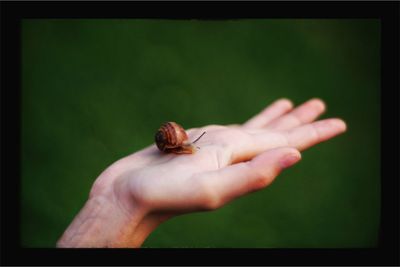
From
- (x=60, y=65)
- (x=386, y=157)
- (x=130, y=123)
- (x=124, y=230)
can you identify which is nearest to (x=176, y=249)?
(x=124, y=230)

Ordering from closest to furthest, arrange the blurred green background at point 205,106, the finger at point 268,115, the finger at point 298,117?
the finger at point 298,117 → the finger at point 268,115 → the blurred green background at point 205,106

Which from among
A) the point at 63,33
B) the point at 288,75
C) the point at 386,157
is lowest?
the point at 386,157

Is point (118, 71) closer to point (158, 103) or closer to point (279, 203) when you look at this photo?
point (158, 103)

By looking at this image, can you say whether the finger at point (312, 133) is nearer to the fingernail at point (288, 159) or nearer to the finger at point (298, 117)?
the finger at point (298, 117)

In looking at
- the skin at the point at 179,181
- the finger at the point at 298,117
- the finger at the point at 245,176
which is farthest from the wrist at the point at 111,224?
the finger at the point at 298,117

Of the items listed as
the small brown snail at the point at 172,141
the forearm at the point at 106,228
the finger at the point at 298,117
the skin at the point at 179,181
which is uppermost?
the finger at the point at 298,117

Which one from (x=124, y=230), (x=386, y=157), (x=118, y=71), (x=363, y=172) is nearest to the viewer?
(x=124, y=230)

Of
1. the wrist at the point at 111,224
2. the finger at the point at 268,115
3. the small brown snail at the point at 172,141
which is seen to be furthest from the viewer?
the finger at the point at 268,115
